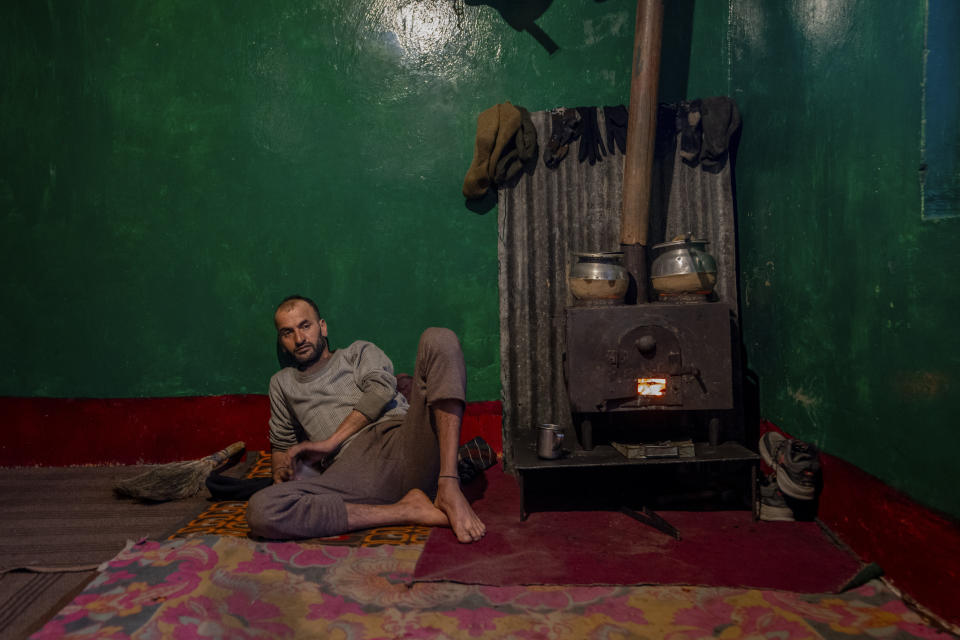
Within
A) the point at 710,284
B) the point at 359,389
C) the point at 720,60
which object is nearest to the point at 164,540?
the point at 359,389

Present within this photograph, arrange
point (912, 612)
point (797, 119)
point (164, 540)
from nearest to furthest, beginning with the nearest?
point (912, 612), point (164, 540), point (797, 119)

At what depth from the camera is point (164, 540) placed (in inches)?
84.8

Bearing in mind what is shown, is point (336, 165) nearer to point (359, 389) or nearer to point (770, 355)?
point (359, 389)

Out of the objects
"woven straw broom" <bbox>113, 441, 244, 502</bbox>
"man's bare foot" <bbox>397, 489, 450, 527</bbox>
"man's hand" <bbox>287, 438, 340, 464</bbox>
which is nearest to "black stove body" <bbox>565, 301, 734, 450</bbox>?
"man's bare foot" <bbox>397, 489, 450, 527</bbox>

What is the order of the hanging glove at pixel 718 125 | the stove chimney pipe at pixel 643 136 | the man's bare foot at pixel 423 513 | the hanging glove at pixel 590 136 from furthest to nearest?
1. the hanging glove at pixel 590 136
2. the hanging glove at pixel 718 125
3. the stove chimney pipe at pixel 643 136
4. the man's bare foot at pixel 423 513

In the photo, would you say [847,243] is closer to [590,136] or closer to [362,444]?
[590,136]

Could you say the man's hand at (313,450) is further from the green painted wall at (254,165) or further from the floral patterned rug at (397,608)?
the green painted wall at (254,165)

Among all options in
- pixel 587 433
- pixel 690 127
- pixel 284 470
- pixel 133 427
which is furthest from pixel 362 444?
pixel 690 127

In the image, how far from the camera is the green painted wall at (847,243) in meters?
1.69

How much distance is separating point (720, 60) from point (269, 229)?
2.71 meters

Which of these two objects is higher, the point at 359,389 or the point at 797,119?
the point at 797,119

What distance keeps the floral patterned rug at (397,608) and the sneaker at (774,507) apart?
0.56 metres

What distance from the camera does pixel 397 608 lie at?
1.67 metres

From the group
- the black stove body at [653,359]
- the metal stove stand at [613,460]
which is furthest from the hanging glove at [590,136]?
the metal stove stand at [613,460]
